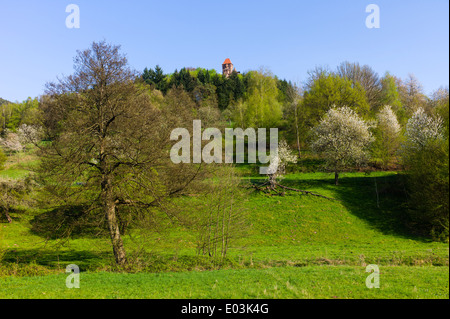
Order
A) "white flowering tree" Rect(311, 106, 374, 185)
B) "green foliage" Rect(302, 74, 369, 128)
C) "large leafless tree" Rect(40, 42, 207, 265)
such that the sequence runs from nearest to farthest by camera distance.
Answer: "large leafless tree" Rect(40, 42, 207, 265)
"white flowering tree" Rect(311, 106, 374, 185)
"green foliage" Rect(302, 74, 369, 128)

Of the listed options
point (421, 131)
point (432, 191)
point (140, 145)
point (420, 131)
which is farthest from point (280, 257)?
point (420, 131)

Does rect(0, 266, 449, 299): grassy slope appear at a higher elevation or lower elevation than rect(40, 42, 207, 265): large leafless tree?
lower

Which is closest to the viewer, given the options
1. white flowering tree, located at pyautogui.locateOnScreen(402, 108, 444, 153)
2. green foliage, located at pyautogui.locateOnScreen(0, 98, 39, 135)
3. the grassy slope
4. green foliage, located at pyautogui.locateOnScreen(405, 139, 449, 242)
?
the grassy slope

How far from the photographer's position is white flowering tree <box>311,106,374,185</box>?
1430 inches

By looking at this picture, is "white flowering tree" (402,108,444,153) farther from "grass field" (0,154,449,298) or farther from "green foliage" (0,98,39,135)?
"green foliage" (0,98,39,135)

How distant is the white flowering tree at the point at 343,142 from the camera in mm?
→ 36312

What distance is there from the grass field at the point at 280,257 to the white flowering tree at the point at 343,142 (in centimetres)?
321

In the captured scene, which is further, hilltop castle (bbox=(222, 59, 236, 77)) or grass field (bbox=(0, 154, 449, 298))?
hilltop castle (bbox=(222, 59, 236, 77))

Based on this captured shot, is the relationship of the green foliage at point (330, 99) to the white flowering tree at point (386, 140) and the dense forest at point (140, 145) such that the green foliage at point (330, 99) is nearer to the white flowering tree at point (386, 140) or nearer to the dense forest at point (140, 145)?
the dense forest at point (140, 145)

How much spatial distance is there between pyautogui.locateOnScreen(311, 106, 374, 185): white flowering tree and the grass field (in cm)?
321

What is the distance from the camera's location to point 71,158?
14.8 metres

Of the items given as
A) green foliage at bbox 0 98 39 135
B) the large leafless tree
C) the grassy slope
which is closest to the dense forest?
the large leafless tree
